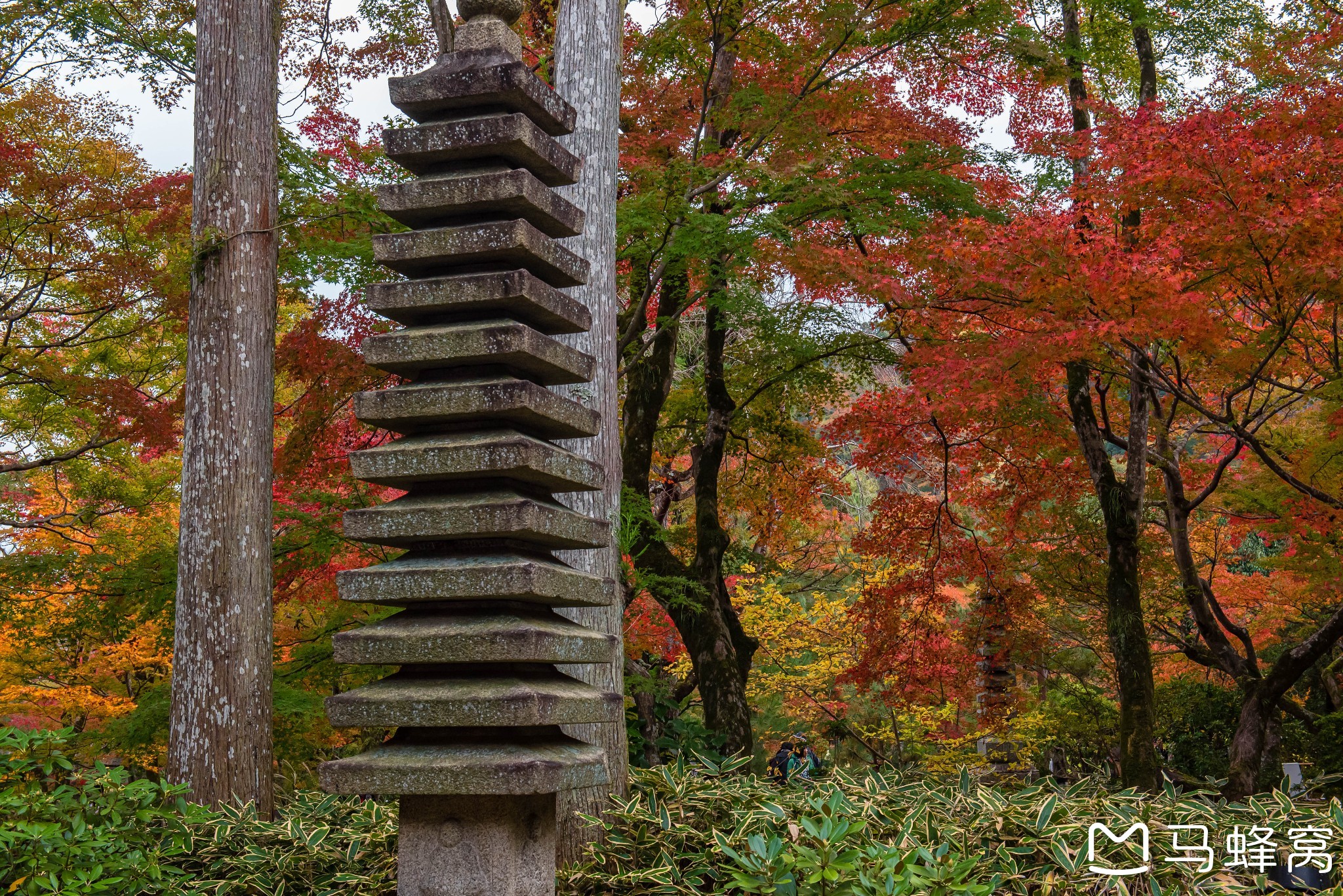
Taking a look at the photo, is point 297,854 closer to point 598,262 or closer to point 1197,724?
point 598,262

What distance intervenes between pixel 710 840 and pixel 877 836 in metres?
0.77

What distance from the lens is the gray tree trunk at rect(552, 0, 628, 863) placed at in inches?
220

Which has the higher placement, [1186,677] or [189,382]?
[189,382]

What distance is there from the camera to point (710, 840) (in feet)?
15.2

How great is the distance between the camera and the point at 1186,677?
56.4ft

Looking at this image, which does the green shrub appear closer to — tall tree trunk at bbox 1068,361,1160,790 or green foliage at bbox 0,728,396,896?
green foliage at bbox 0,728,396,896

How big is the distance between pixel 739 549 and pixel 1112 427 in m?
5.86

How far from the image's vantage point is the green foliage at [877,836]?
12.1 ft

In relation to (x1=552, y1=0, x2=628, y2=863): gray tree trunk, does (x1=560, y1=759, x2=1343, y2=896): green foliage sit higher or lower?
lower

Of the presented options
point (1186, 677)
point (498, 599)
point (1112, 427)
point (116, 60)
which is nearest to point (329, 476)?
point (116, 60)

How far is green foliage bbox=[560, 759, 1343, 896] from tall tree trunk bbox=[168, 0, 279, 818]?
106 inches

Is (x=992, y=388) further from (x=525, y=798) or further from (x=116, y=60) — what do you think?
(x=116, y=60)

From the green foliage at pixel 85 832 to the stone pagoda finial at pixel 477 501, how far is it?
1605mm
